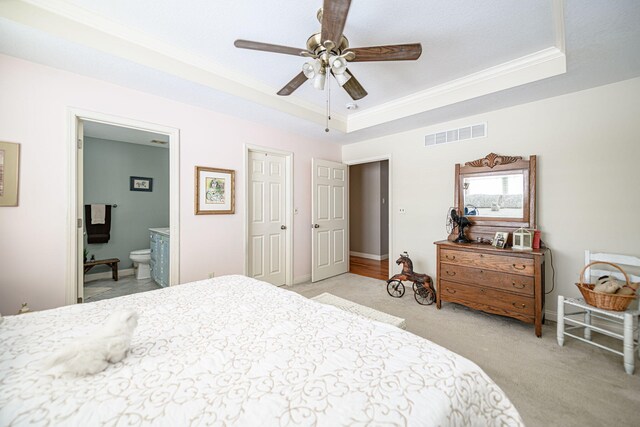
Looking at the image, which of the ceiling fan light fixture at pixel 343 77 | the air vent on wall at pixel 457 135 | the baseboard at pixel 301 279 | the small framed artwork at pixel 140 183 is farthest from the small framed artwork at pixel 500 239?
the small framed artwork at pixel 140 183

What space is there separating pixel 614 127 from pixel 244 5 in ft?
11.5

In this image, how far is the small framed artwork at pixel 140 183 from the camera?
4609mm

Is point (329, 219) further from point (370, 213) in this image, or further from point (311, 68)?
point (311, 68)

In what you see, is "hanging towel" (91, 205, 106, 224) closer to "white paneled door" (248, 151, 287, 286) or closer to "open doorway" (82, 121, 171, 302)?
"open doorway" (82, 121, 171, 302)

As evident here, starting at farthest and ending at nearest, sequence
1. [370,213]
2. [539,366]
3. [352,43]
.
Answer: [370,213] → [352,43] → [539,366]

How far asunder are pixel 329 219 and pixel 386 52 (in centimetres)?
303

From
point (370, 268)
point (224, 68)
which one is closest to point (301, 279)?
point (370, 268)

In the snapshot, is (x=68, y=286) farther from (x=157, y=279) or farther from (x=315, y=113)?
(x=315, y=113)

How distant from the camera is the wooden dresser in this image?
2.43 metres

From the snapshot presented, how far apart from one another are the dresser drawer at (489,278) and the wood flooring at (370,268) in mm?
1595

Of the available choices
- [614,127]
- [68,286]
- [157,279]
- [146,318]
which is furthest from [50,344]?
[614,127]

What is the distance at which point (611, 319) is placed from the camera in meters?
2.37

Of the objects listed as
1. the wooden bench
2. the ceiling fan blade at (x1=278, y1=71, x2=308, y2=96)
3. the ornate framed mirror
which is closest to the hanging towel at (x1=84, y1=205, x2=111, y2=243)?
the wooden bench

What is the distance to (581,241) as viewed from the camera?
8.54 feet
